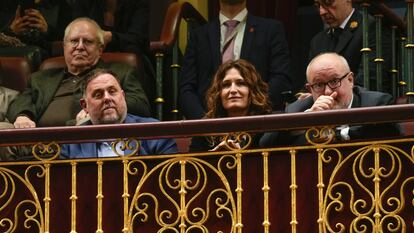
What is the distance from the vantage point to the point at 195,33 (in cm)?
956

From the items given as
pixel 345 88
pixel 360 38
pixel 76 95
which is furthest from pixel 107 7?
pixel 345 88

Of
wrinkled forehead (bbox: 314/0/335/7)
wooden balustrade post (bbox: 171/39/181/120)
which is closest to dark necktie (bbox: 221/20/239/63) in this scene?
wooden balustrade post (bbox: 171/39/181/120)

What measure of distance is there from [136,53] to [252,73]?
1.49 meters

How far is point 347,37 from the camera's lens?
9031 millimetres

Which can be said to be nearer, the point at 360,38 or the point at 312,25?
the point at 360,38

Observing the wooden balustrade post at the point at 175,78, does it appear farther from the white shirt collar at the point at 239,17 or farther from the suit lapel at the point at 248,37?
the suit lapel at the point at 248,37

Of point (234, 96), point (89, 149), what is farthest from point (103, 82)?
point (234, 96)

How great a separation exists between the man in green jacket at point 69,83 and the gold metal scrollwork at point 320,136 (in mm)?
1589

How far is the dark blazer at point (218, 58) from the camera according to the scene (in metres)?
9.21

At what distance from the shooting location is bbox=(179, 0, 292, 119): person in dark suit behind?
30.3 feet

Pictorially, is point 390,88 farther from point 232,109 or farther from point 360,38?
point 232,109

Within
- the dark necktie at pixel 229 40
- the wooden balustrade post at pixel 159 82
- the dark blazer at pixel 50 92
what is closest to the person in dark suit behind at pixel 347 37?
the dark necktie at pixel 229 40

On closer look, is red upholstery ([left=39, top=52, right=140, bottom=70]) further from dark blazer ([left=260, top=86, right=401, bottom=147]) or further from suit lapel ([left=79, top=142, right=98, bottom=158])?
dark blazer ([left=260, top=86, right=401, bottom=147])

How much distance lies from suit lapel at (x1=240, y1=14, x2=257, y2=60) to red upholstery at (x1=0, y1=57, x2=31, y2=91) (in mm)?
1304
